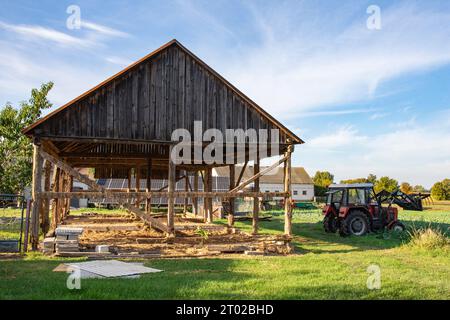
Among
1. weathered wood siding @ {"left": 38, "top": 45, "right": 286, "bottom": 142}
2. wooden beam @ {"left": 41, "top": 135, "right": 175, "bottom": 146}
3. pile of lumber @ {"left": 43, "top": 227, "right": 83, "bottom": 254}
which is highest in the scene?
weathered wood siding @ {"left": 38, "top": 45, "right": 286, "bottom": 142}

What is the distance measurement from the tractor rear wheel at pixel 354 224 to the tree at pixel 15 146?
20738 mm

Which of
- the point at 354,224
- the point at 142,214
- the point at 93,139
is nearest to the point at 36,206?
the point at 93,139

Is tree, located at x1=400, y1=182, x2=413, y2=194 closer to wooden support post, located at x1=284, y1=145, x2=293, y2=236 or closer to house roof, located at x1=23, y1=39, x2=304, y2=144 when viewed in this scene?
wooden support post, located at x1=284, y1=145, x2=293, y2=236

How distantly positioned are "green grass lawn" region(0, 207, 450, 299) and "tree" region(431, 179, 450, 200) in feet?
165

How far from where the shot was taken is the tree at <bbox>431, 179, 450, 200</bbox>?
5877 cm

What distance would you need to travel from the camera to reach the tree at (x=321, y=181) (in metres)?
71.2

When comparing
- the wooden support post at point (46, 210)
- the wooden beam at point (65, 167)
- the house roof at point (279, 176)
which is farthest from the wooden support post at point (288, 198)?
the house roof at point (279, 176)

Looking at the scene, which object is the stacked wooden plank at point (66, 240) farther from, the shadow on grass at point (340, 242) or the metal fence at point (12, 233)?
the shadow on grass at point (340, 242)

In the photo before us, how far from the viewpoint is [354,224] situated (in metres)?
19.8

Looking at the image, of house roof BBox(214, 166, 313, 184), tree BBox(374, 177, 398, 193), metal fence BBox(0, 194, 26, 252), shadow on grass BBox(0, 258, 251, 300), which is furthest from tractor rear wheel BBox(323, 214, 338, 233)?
house roof BBox(214, 166, 313, 184)

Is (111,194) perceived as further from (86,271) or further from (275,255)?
(275,255)

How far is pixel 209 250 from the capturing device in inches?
545
